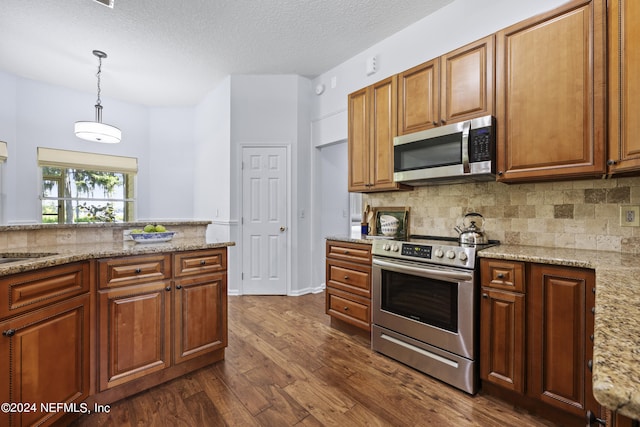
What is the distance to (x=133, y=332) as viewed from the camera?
182 centimetres

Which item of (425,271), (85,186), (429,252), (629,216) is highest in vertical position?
(85,186)

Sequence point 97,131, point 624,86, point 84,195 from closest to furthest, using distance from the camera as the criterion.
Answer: point 624,86, point 97,131, point 84,195

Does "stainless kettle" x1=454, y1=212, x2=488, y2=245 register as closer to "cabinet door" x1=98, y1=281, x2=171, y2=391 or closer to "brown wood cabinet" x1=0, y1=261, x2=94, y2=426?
"cabinet door" x1=98, y1=281, x2=171, y2=391

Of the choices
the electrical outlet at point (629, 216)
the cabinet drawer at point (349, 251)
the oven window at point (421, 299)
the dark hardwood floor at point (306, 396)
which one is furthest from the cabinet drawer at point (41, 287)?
the electrical outlet at point (629, 216)

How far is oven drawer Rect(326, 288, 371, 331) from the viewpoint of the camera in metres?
2.59

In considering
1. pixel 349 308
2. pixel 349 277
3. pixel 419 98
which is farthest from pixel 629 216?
pixel 349 308

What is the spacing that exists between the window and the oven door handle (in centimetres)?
463

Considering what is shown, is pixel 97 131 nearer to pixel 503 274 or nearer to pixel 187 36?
pixel 187 36

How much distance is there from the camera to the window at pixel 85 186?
4.35 metres

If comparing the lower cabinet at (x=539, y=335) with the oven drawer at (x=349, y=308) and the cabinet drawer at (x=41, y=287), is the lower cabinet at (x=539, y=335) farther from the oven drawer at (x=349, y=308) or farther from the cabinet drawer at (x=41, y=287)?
the cabinet drawer at (x=41, y=287)

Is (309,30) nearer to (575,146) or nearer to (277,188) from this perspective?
(277,188)

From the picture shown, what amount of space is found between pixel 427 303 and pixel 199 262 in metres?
1.64

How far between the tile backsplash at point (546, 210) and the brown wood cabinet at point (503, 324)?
2.01 feet

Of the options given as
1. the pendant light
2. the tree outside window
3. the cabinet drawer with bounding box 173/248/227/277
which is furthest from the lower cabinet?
the tree outside window
